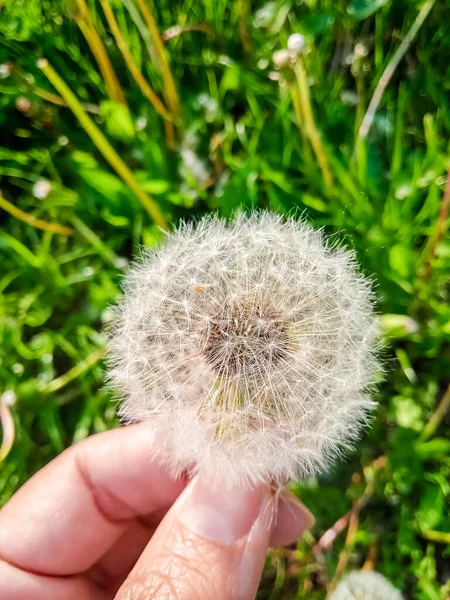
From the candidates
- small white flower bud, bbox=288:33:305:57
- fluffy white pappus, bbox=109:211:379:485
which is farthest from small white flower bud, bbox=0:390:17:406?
Answer: small white flower bud, bbox=288:33:305:57

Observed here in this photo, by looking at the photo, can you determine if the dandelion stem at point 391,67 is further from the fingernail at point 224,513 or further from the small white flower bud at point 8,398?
the small white flower bud at point 8,398

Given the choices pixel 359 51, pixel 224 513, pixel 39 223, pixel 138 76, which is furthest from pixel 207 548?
pixel 359 51

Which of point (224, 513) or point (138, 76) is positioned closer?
point (224, 513)

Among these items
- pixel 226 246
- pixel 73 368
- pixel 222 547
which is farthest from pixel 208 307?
pixel 73 368

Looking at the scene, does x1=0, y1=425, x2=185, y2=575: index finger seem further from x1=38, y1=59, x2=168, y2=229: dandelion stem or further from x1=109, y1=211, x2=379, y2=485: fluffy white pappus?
x1=38, y1=59, x2=168, y2=229: dandelion stem

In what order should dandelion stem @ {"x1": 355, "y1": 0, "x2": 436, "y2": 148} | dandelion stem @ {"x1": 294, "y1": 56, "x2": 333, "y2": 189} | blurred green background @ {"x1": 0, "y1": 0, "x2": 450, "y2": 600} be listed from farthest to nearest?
dandelion stem @ {"x1": 355, "y1": 0, "x2": 436, "y2": 148}, blurred green background @ {"x1": 0, "y1": 0, "x2": 450, "y2": 600}, dandelion stem @ {"x1": 294, "y1": 56, "x2": 333, "y2": 189}

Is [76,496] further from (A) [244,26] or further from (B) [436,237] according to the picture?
(A) [244,26]

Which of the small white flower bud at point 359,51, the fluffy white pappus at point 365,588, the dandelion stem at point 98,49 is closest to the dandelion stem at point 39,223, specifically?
the dandelion stem at point 98,49
